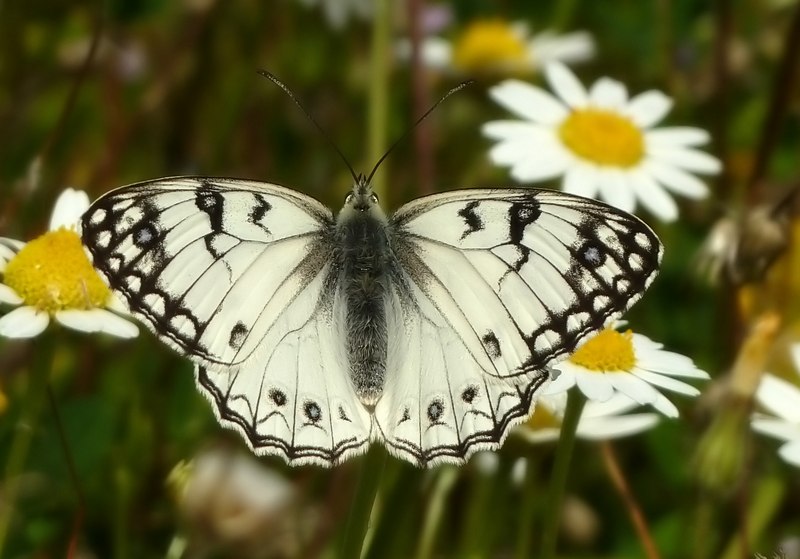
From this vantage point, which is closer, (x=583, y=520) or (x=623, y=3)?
(x=583, y=520)

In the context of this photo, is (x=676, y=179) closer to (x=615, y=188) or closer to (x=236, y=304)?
(x=615, y=188)

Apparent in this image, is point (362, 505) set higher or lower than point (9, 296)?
lower

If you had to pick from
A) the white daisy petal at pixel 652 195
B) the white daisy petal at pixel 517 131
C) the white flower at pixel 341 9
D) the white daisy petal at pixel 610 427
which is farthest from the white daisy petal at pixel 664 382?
the white flower at pixel 341 9

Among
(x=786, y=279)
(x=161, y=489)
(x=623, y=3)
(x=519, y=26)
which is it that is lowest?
Result: (x=161, y=489)

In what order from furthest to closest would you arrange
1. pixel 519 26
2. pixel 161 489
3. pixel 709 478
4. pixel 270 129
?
pixel 519 26, pixel 270 129, pixel 161 489, pixel 709 478

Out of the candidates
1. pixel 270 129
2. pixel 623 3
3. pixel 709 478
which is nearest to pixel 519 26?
pixel 623 3

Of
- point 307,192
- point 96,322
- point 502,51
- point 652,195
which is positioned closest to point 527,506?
point 96,322

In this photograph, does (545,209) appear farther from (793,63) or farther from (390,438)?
(793,63)
